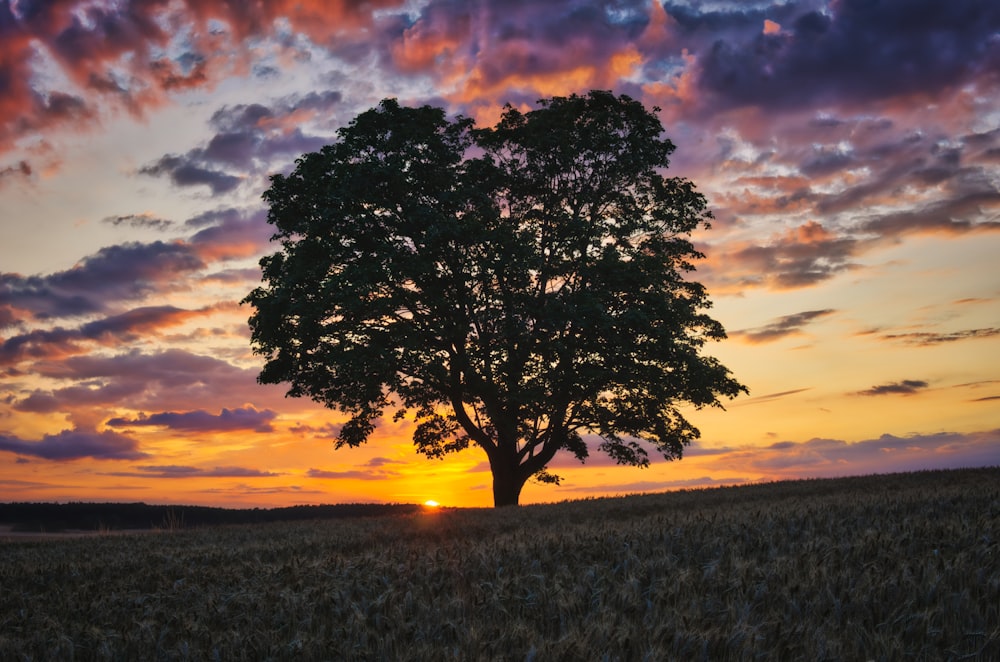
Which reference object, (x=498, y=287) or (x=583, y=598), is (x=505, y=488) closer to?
(x=498, y=287)

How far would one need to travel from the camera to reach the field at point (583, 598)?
17.9 ft

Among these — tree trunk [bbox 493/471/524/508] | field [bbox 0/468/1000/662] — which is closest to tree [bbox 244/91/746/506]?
tree trunk [bbox 493/471/524/508]

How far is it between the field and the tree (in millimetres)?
14748

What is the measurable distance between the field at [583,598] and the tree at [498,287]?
48.4ft

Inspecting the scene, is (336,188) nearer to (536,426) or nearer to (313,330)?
(313,330)

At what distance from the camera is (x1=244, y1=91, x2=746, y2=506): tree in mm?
26422

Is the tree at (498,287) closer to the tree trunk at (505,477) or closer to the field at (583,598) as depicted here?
the tree trunk at (505,477)

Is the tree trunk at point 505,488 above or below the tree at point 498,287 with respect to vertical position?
below

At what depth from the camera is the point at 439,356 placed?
88.8 ft

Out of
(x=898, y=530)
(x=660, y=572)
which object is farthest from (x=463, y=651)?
(x=898, y=530)

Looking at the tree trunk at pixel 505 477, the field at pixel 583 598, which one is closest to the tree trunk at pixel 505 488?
the tree trunk at pixel 505 477

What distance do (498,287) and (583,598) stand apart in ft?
70.7

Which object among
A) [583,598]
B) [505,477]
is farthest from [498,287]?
[583,598]

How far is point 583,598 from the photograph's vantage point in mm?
6824
